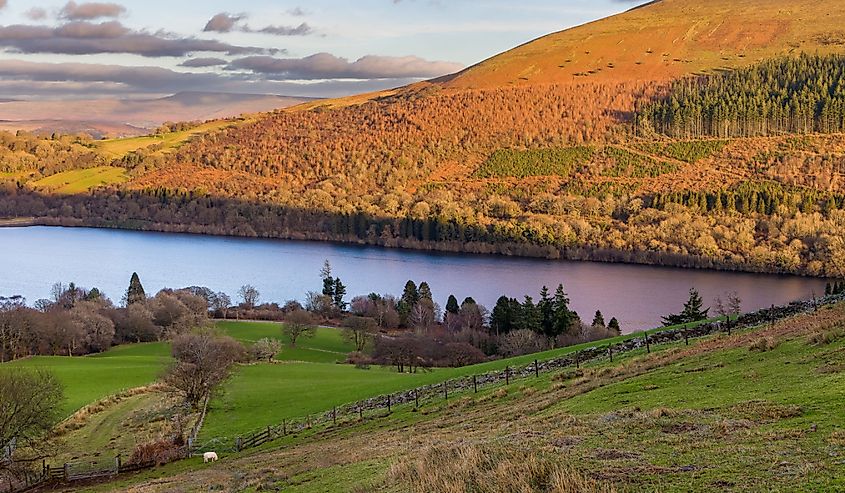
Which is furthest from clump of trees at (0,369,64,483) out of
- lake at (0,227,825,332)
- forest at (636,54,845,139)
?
forest at (636,54,845,139)

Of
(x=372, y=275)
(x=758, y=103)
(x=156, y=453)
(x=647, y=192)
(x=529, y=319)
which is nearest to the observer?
(x=156, y=453)

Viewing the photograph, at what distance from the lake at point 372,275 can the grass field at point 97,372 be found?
41384 mm

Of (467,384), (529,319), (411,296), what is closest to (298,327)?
(411,296)

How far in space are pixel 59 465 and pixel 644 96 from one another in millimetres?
194614

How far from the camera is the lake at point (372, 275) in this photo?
91375 mm

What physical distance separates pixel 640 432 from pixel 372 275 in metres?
104

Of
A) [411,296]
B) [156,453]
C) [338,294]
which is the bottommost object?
[338,294]

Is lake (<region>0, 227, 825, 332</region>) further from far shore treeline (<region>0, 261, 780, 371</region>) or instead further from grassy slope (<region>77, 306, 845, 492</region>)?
grassy slope (<region>77, 306, 845, 492</region>)

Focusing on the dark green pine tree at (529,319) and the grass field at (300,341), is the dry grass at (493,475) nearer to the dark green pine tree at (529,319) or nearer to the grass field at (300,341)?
the grass field at (300,341)

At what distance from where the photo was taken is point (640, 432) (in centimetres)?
1180

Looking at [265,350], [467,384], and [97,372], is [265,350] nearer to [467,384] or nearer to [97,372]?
[97,372]

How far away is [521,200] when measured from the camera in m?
164

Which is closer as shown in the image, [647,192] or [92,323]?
[92,323]

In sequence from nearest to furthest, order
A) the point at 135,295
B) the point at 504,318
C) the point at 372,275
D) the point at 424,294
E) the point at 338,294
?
the point at 504,318 → the point at 135,295 → the point at 424,294 → the point at 338,294 → the point at 372,275
